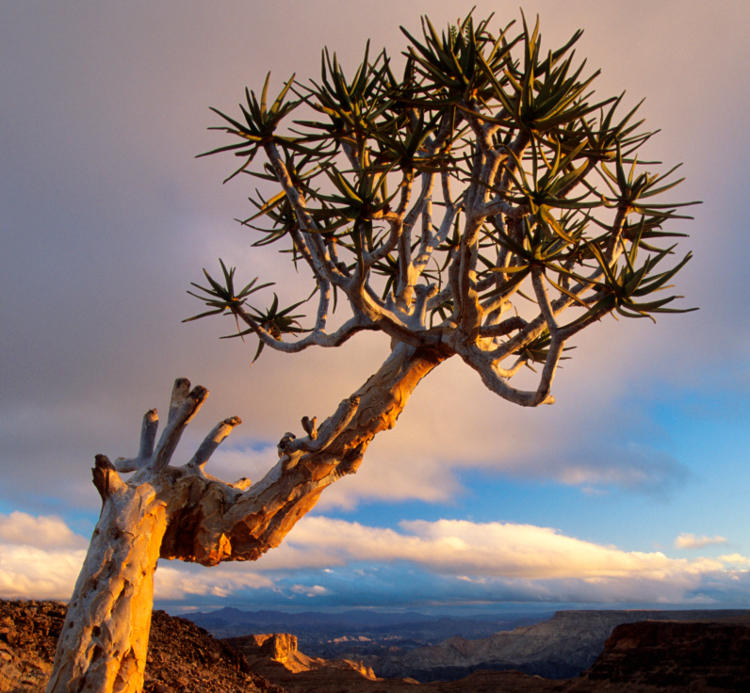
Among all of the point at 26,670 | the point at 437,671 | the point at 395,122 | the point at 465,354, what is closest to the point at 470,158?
the point at 395,122

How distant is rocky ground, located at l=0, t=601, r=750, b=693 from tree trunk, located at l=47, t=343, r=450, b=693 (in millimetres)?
1883

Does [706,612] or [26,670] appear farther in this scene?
[706,612]

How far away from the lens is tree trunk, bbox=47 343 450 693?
18.7 ft

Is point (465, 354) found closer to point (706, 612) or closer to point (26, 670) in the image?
point (26, 670)

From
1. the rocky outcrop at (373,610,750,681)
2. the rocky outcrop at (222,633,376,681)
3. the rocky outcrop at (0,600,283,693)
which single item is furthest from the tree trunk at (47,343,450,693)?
the rocky outcrop at (373,610,750,681)

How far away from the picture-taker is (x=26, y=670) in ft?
21.8

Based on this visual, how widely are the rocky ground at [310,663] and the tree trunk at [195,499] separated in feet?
6.18

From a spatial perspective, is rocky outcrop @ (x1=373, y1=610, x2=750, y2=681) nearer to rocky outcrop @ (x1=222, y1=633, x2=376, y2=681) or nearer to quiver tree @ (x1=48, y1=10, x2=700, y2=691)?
rocky outcrop @ (x1=222, y1=633, x2=376, y2=681)

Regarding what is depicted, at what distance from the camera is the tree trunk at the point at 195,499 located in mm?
5715

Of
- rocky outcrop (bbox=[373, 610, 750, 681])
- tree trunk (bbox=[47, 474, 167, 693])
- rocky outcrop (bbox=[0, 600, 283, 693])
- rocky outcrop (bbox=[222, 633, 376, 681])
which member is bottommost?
rocky outcrop (bbox=[373, 610, 750, 681])

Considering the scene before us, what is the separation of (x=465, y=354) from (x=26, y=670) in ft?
21.6

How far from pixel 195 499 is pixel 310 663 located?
1930 cm

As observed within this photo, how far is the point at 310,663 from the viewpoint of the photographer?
74.5 feet

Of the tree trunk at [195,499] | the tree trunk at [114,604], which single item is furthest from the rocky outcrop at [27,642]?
the tree trunk at [195,499]
